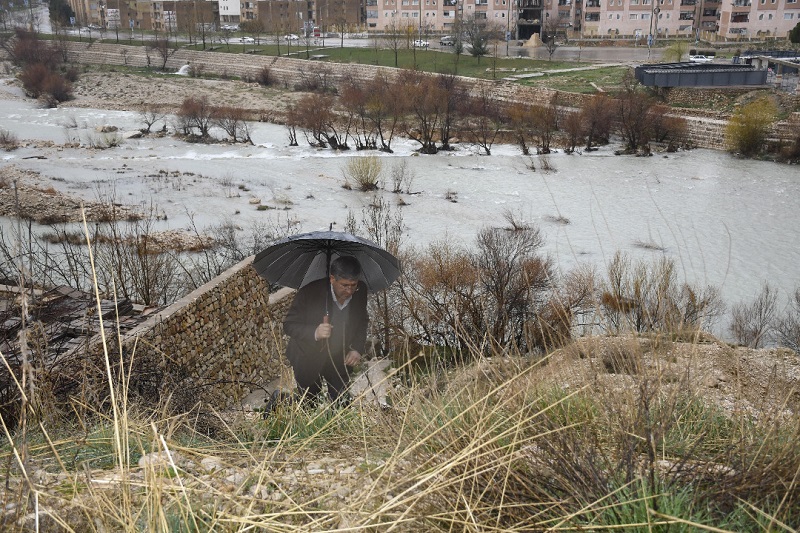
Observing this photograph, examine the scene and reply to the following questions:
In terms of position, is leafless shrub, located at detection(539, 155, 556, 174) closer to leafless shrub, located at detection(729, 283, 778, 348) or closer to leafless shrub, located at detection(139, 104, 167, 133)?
leafless shrub, located at detection(729, 283, 778, 348)

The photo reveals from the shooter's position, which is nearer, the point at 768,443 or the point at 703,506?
the point at 703,506

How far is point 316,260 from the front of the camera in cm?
472

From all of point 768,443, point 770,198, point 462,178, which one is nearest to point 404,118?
point 462,178

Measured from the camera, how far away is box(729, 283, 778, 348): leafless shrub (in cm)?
1341

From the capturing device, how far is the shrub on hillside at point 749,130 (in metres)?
28.9

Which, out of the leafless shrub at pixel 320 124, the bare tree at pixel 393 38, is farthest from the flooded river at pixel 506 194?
the bare tree at pixel 393 38

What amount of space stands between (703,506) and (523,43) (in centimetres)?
5901

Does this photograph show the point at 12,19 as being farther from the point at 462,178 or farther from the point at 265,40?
the point at 462,178

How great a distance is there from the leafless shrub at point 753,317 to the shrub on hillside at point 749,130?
54.8 feet

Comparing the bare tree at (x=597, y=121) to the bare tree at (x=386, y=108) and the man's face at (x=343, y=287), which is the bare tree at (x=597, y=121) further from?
the man's face at (x=343, y=287)

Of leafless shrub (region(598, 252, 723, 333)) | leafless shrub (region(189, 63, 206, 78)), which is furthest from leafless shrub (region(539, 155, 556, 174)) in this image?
leafless shrub (region(189, 63, 206, 78))

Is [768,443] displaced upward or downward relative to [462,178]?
upward

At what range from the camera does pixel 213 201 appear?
22797 mm

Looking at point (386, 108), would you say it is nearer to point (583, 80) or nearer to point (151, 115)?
point (583, 80)
